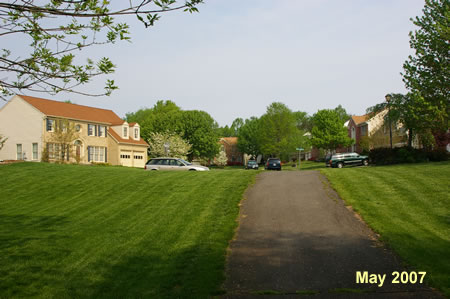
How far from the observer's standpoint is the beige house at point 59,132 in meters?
40.6

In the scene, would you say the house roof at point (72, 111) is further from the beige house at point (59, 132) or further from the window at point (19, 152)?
the window at point (19, 152)

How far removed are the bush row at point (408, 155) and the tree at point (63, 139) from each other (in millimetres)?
30081

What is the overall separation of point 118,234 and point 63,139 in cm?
3243

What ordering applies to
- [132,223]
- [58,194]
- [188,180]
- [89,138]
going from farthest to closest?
[89,138]
[188,180]
[58,194]
[132,223]

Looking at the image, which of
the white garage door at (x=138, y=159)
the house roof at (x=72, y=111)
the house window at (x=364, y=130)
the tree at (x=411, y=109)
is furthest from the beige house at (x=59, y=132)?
the house window at (x=364, y=130)

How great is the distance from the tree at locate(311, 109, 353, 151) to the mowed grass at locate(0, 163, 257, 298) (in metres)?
50.6

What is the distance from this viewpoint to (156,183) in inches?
720

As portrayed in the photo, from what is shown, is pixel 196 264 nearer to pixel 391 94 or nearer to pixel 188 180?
pixel 188 180

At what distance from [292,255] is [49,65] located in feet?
20.0

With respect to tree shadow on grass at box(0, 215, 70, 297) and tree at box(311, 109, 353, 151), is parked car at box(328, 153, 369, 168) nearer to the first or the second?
tree shadow on grass at box(0, 215, 70, 297)

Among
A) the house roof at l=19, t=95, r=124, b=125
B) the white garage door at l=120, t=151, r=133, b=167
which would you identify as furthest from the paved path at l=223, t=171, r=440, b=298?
the white garage door at l=120, t=151, r=133, b=167

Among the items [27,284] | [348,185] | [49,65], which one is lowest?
[27,284]

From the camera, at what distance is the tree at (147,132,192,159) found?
2372 inches

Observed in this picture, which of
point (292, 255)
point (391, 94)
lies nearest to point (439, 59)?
point (391, 94)
